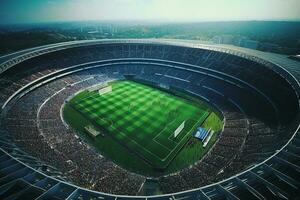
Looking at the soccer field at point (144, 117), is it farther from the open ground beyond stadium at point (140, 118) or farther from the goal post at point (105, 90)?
the goal post at point (105, 90)

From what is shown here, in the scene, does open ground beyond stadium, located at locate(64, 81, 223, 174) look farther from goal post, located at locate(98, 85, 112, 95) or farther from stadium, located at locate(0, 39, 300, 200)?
goal post, located at locate(98, 85, 112, 95)

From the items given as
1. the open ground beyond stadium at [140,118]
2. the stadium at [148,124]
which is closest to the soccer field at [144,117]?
the open ground beyond stadium at [140,118]

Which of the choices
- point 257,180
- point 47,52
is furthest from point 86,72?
point 257,180

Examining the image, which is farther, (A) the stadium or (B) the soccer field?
(B) the soccer field

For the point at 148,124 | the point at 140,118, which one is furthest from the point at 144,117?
the point at 148,124

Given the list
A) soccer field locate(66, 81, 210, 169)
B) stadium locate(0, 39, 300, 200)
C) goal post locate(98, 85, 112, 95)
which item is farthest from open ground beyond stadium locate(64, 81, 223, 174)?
goal post locate(98, 85, 112, 95)

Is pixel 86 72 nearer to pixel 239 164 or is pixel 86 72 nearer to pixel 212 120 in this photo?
pixel 212 120

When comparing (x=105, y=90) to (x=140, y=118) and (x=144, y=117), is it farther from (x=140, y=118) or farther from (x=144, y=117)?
(x=144, y=117)
